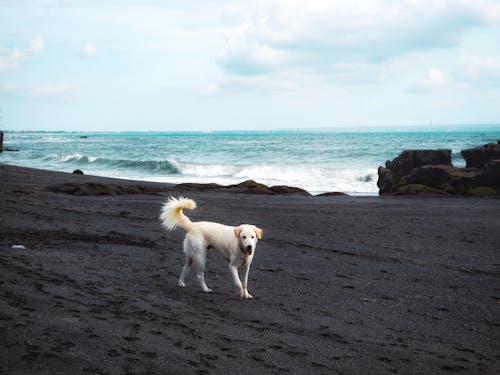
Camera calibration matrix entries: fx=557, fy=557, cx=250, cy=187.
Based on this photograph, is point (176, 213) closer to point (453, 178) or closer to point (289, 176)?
point (453, 178)

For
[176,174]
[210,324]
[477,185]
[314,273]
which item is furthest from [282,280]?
[176,174]

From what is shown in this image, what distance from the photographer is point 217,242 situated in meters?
7.29

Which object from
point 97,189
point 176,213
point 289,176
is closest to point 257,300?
point 176,213

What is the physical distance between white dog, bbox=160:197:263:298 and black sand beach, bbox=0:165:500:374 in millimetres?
321

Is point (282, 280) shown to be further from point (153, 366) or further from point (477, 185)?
point (477, 185)

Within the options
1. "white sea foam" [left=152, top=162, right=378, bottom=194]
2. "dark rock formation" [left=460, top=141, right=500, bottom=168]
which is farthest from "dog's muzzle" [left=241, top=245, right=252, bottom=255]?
"dark rock formation" [left=460, top=141, right=500, bottom=168]

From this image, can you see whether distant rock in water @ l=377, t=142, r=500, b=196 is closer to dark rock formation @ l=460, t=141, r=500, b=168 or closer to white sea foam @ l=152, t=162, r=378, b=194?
dark rock formation @ l=460, t=141, r=500, b=168

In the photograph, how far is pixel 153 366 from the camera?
436 centimetres

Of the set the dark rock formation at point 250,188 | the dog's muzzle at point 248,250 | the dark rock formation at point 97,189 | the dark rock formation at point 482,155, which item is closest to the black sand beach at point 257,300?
the dog's muzzle at point 248,250

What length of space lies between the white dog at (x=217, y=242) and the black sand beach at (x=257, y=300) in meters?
0.32

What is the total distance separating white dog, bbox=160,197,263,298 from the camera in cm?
697

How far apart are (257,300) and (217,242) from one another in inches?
36.4

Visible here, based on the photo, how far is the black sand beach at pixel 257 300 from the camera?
4.69 metres

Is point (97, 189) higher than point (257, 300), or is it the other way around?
point (97, 189)
